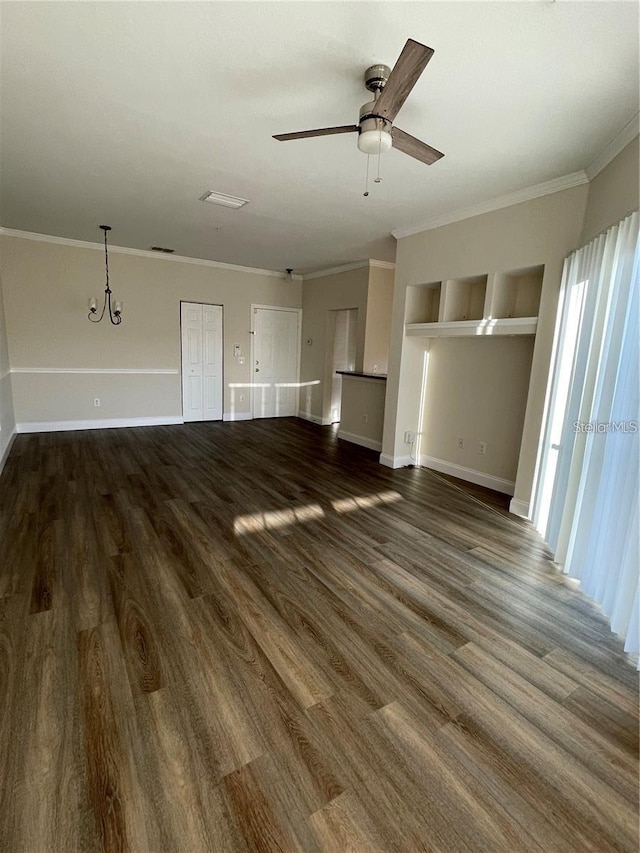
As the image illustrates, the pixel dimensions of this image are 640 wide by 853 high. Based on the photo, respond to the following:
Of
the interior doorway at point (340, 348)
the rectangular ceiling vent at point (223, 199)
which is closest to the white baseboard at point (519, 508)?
the rectangular ceiling vent at point (223, 199)

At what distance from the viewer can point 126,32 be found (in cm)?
190

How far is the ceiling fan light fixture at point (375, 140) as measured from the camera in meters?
2.05

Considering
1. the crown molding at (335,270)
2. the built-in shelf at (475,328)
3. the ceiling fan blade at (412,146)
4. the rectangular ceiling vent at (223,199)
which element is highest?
the crown molding at (335,270)

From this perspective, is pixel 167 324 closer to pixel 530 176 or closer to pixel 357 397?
pixel 357 397

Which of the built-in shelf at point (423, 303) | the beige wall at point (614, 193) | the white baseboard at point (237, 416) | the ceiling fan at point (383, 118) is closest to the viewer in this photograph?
the ceiling fan at point (383, 118)

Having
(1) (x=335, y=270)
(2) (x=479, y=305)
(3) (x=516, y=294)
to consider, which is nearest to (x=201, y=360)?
(1) (x=335, y=270)

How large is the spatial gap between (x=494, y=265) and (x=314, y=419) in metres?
4.69

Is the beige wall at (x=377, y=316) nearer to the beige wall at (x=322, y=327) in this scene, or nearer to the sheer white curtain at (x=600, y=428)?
the beige wall at (x=322, y=327)

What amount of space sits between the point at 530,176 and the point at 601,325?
4.97ft

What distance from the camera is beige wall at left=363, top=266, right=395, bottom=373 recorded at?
642cm

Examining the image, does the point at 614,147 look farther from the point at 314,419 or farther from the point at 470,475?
the point at 314,419

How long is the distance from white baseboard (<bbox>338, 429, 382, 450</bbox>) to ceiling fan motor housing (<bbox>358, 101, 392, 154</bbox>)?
4.09 metres

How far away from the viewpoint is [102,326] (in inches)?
245

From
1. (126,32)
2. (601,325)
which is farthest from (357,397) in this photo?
(126,32)
